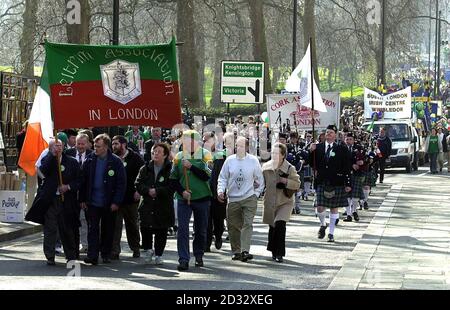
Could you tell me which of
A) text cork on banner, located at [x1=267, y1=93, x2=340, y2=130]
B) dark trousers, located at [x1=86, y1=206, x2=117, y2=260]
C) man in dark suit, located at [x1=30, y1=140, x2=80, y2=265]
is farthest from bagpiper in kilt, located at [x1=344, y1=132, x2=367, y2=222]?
man in dark suit, located at [x1=30, y1=140, x2=80, y2=265]

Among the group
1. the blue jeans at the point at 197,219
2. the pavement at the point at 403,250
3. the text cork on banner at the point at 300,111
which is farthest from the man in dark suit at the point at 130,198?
the text cork on banner at the point at 300,111

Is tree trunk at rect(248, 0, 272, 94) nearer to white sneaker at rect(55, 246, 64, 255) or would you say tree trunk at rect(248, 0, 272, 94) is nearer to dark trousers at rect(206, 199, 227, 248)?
dark trousers at rect(206, 199, 227, 248)

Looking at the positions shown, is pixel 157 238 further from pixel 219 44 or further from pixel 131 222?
pixel 219 44

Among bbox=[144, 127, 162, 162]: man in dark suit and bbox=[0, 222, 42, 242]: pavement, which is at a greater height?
bbox=[144, 127, 162, 162]: man in dark suit

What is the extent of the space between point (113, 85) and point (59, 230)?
1.93 meters

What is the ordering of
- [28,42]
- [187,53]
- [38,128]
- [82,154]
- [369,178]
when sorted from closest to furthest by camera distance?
[82,154] → [38,128] → [369,178] → [28,42] → [187,53]

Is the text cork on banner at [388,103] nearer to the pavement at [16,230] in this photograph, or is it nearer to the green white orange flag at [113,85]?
the pavement at [16,230]

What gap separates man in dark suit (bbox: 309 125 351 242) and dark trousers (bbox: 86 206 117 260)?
450 centimetres

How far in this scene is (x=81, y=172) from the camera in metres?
15.2

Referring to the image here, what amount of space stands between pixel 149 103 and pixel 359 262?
3.28 m

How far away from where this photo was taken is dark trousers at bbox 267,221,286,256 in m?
15.7

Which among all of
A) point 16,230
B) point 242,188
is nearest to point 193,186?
point 242,188

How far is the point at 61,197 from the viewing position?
15.1m
